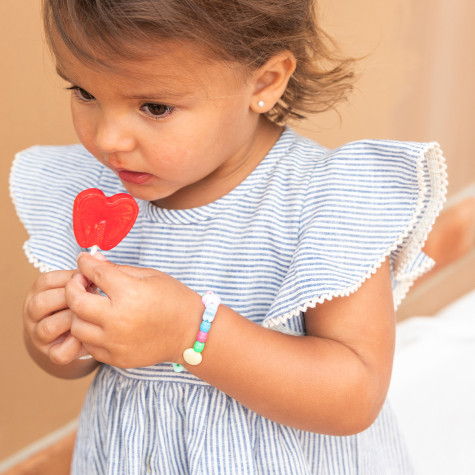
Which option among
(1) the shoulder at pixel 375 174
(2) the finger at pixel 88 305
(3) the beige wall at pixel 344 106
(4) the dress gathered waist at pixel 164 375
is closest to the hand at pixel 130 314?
(2) the finger at pixel 88 305

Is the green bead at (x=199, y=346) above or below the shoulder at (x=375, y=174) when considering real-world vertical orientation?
below

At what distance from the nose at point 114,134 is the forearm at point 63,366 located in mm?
322

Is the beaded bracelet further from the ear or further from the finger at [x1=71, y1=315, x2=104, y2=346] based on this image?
the ear

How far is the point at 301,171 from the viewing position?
0.82 m

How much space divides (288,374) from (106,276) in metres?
0.21

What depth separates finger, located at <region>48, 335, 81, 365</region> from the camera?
2.29 ft

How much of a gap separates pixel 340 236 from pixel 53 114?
0.60 m

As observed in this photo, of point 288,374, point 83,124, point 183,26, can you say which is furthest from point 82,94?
point 288,374

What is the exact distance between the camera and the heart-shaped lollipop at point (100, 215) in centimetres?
72

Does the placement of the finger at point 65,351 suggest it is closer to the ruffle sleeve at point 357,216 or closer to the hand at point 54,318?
the hand at point 54,318

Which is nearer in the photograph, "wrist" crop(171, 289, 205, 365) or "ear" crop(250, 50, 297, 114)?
"wrist" crop(171, 289, 205, 365)

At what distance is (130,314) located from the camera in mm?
658

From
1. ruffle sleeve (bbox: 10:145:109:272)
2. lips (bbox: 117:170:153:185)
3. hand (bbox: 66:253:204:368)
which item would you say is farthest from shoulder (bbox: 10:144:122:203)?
hand (bbox: 66:253:204:368)

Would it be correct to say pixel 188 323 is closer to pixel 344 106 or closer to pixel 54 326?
pixel 54 326
